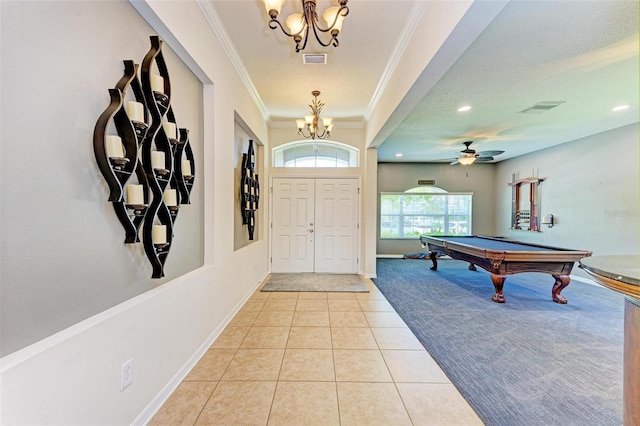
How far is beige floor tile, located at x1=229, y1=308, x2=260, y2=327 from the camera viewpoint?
118 inches

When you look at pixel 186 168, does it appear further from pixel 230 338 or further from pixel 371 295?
pixel 371 295

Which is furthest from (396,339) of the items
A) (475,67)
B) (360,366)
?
(475,67)

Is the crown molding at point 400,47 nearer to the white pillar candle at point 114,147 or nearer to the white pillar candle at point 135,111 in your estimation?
the white pillar candle at point 135,111

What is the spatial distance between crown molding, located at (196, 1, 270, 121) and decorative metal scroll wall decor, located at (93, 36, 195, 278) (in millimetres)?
843

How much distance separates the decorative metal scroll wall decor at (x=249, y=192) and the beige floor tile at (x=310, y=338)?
1.84m

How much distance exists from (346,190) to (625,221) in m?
4.94

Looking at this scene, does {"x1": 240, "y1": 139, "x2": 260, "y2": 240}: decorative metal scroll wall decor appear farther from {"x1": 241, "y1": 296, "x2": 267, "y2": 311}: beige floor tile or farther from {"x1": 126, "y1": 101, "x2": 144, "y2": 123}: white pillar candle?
{"x1": 126, "y1": 101, "x2": 144, "y2": 123}: white pillar candle

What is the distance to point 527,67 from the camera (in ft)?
9.15

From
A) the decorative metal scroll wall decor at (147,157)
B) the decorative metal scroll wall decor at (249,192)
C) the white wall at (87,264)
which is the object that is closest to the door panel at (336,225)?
the decorative metal scroll wall decor at (249,192)

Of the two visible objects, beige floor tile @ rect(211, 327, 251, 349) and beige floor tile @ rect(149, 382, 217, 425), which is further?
beige floor tile @ rect(211, 327, 251, 349)

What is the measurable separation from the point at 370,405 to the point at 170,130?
2.39 meters

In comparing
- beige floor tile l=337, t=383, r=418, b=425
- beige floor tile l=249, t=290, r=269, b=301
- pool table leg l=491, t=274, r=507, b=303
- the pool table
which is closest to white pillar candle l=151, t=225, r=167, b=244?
beige floor tile l=337, t=383, r=418, b=425

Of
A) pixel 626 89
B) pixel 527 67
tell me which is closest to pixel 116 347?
pixel 527 67

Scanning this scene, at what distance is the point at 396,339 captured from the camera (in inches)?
106
